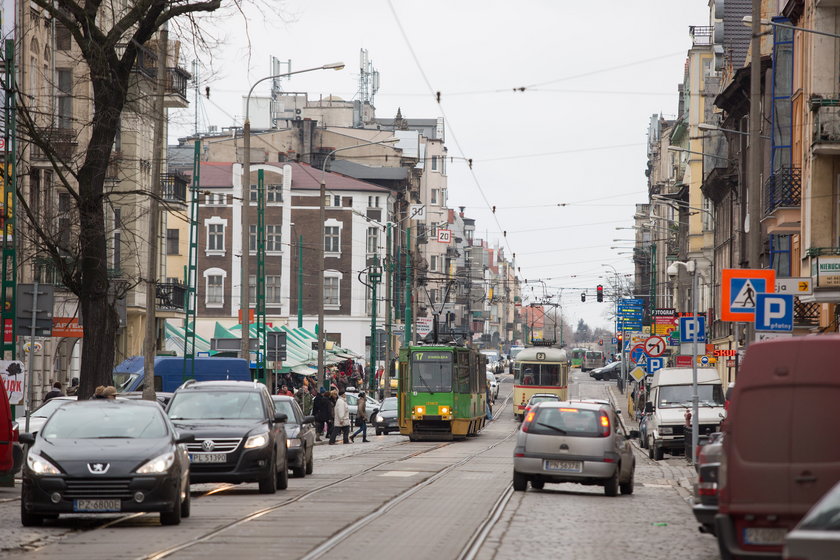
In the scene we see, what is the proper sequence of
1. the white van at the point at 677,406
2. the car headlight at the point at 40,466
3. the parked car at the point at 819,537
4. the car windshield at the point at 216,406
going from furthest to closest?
the white van at the point at 677,406 → the car windshield at the point at 216,406 → the car headlight at the point at 40,466 → the parked car at the point at 819,537

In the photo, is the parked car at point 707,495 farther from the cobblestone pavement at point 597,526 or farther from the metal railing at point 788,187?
the metal railing at point 788,187

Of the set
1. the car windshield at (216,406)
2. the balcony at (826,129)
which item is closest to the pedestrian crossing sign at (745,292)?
the car windshield at (216,406)

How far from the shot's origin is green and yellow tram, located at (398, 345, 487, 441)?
49062mm

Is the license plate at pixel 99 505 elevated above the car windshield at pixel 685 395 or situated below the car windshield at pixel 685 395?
below

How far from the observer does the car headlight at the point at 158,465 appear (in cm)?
1692

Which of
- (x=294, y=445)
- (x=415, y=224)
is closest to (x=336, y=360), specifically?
(x=294, y=445)

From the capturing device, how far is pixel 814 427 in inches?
455

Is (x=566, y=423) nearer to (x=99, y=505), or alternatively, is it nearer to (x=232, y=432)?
(x=232, y=432)

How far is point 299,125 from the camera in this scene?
358 feet

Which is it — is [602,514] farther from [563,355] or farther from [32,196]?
[563,355]

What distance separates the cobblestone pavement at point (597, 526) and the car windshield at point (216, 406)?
4.11m

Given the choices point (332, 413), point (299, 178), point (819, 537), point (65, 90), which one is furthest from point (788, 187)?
point (299, 178)

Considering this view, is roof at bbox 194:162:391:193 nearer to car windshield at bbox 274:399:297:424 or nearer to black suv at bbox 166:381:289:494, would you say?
car windshield at bbox 274:399:297:424

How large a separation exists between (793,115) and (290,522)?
81.1 ft
